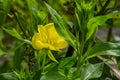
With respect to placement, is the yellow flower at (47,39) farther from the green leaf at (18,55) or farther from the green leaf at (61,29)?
the green leaf at (18,55)

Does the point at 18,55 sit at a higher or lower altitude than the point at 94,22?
lower

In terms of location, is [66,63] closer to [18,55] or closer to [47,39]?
[47,39]

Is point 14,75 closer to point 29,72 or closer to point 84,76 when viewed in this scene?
point 29,72

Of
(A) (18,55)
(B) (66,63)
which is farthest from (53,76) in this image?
(A) (18,55)

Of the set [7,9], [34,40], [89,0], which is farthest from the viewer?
[7,9]

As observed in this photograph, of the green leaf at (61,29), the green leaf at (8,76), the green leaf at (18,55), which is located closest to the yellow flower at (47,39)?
the green leaf at (61,29)

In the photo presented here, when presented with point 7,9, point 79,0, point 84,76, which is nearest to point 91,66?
point 84,76
